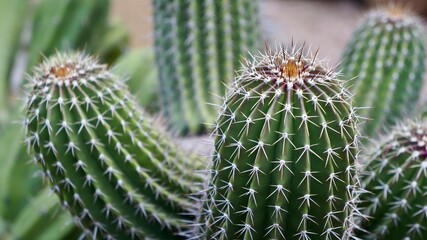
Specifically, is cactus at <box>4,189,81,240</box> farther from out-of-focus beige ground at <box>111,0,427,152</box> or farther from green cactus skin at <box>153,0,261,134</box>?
out-of-focus beige ground at <box>111,0,427,152</box>

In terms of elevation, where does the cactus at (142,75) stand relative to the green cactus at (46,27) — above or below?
below

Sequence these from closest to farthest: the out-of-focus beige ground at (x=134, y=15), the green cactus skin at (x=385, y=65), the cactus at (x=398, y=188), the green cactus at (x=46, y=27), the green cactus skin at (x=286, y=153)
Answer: the green cactus skin at (x=286, y=153) → the cactus at (x=398, y=188) → the green cactus skin at (x=385, y=65) → the green cactus at (x=46, y=27) → the out-of-focus beige ground at (x=134, y=15)

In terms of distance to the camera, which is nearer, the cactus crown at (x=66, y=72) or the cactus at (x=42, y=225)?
the cactus crown at (x=66, y=72)

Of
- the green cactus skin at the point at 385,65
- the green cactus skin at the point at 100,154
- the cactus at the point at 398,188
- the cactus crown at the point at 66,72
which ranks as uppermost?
the cactus crown at the point at 66,72

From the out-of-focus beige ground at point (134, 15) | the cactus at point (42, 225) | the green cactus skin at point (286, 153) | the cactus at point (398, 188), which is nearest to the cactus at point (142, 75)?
the cactus at point (42, 225)

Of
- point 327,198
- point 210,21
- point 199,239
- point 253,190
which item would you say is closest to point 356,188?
point 327,198

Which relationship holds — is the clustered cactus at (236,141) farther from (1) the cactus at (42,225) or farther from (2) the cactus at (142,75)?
(2) the cactus at (142,75)

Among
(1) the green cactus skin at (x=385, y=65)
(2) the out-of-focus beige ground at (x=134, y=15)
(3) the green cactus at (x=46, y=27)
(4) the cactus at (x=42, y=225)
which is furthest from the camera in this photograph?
(2) the out-of-focus beige ground at (x=134, y=15)
